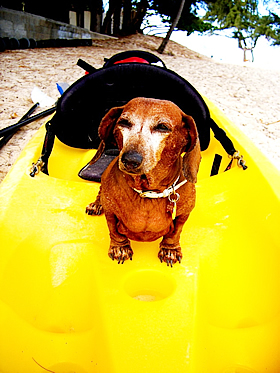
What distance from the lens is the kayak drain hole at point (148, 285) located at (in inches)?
37.4

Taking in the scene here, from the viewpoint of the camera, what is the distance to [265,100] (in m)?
4.60

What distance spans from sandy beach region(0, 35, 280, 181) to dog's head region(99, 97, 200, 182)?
174cm

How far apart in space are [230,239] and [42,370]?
27.3 inches

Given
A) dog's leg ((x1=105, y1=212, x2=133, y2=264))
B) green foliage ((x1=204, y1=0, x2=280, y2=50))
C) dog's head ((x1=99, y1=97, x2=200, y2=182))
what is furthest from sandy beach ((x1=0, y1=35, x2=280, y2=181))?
green foliage ((x1=204, y1=0, x2=280, y2=50))

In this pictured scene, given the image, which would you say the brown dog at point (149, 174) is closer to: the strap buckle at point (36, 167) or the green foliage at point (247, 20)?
the strap buckle at point (36, 167)

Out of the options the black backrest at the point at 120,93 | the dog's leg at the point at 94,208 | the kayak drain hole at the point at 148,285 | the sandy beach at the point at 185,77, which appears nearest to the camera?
the kayak drain hole at the point at 148,285

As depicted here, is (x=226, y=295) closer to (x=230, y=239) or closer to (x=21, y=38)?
(x=230, y=239)

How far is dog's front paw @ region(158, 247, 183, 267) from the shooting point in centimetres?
97

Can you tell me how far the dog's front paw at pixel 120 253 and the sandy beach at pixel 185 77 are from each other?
1536 mm

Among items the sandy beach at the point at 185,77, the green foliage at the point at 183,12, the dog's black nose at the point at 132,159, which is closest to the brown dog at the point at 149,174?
the dog's black nose at the point at 132,159

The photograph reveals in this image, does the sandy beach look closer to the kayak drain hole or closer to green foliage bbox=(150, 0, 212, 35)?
the kayak drain hole

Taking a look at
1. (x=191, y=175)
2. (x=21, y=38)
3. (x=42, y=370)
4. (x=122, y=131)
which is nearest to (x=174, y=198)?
(x=191, y=175)

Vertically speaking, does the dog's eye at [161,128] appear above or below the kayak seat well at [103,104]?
above

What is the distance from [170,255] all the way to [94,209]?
354 millimetres
